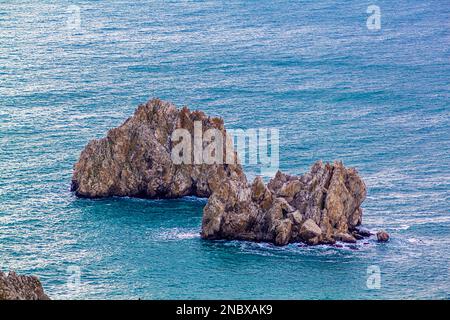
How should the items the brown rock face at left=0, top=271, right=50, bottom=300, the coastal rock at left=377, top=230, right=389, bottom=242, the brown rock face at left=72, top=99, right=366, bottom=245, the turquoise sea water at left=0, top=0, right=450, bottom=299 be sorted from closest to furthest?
1. the brown rock face at left=0, top=271, right=50, bottom=300
2. the turquoise sea water at left=0, top=0, right=450, bottom=299
3. the brown rock face at left=72, top=99, right=366, bottom=245
4. the coastal rock at left=377, top=230, right=389, bottom=242

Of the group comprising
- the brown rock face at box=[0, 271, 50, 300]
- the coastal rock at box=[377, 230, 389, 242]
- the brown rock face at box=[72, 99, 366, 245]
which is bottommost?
the coastal rock at box=[377, 230, 389, 242]

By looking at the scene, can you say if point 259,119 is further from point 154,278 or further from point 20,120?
point 154,278

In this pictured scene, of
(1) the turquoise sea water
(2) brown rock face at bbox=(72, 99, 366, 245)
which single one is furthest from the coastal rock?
(2) brown rock face at bbox=(72, 99, 366, 245)

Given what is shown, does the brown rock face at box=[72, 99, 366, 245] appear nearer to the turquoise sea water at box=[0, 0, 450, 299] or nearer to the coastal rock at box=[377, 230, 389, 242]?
the turquoise sea water at box=[0, 0, 450, 299]

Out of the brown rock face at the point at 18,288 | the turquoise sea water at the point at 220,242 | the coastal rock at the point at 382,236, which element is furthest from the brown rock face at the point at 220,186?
the brown rock face at the point at 18,288

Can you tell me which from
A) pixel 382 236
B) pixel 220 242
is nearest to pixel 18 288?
pixel 220 242
